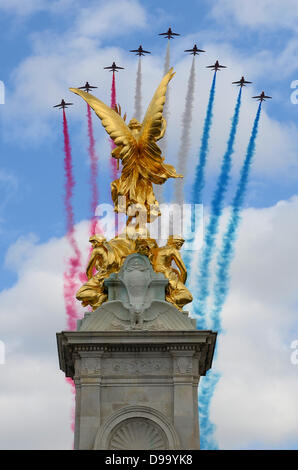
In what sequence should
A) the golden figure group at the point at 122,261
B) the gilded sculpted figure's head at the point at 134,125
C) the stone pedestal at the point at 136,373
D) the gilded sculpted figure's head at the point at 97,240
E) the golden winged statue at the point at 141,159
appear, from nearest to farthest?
the stone pedestal at the point at 136,373 < the golden figure group at the point at 122,261 < the gilded sculpted figure's head at the point at 97,240 < the golden winged statue at the point at 141,159 < the gilded sculpted figure's head at the point at 134,125

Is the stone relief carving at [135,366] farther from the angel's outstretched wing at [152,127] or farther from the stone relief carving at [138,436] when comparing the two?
the angel's outstretched wing at [152,127]

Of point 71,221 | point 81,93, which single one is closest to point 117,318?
point 81,93

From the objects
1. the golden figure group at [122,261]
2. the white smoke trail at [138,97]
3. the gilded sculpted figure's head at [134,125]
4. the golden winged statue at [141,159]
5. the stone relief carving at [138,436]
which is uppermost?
the white smoke trail at [138,97]

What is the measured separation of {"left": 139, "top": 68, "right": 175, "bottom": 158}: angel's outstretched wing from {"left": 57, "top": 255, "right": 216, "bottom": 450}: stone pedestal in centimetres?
703

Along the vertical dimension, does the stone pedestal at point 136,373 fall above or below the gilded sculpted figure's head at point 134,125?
below

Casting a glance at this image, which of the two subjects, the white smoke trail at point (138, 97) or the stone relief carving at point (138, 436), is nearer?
the stone relief carving at point (138, 436)

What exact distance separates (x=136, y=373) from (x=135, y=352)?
0.86 metres

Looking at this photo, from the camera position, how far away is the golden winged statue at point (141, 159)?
60.0 m

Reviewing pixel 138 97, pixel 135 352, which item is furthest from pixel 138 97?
pixel 135 352

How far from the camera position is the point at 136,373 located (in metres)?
55.4

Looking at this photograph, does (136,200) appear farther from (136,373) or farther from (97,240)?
(136,373)

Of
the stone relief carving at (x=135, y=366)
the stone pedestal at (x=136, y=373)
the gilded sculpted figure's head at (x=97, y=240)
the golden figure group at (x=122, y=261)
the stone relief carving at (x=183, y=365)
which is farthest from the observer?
the gilded sculpted figure's head at (x=97, y=240)

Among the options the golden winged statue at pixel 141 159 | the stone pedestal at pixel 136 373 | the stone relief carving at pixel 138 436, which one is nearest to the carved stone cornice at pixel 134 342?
the stone pedestal at pixel 136 373
